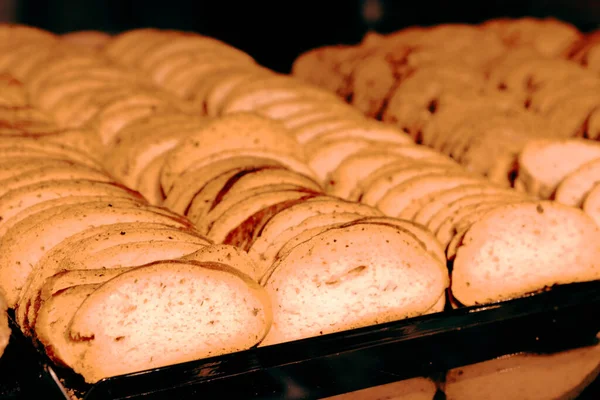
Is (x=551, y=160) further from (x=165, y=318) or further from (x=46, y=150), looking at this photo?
(x=46, y=150)

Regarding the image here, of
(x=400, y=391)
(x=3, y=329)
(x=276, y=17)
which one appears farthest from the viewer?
(x=276, y=17)

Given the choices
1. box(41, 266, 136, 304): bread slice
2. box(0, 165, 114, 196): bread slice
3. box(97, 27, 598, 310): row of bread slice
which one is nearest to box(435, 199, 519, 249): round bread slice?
box(97, 27, 598, 310): row of bread slice

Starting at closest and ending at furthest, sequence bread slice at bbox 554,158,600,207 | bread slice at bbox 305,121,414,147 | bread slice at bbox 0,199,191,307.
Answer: bread slice at bbox 0,199,191,307, bread slice at bbox 554,158,600,207, bread slice at bbox 305,121,414,147

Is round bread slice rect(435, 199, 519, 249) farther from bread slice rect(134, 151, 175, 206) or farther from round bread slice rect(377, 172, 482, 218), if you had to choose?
bread slice rect(134, 151, 175, 206)

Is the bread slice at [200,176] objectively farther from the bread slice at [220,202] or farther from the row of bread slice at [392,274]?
the row of bread slice at [392,274]

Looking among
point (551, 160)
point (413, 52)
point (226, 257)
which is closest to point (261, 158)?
point (226, 257)
